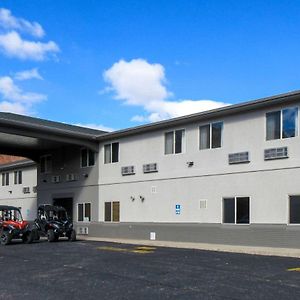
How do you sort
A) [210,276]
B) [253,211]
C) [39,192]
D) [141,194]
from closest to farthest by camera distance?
[210,276] < [253,211] < [141,194] < [39,192]

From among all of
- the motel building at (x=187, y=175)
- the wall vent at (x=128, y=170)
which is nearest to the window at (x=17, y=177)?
the motel building at (x=187, y=175)

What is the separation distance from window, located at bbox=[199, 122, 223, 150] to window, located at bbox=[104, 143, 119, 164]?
271 inches

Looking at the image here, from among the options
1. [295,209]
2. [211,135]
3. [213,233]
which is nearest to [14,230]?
[213,233]

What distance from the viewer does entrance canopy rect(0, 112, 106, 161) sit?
2658 centimetres

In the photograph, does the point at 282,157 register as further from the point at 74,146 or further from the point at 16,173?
the point at 16,173

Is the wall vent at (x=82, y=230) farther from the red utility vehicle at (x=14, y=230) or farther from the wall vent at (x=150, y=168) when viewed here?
the wall vent at (x=150, y=168)

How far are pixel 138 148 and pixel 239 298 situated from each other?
60.8 feet

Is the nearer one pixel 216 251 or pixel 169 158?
pixel 216 251

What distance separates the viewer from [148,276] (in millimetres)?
12586

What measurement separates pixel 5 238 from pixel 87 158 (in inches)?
326

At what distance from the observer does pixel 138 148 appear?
27.8m

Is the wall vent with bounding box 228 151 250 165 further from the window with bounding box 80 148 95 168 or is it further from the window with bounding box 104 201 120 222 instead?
the window with bounding box 80 148 95 168

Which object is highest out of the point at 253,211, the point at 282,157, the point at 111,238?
the point at 282,157

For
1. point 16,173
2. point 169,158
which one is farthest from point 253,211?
point 16,173
